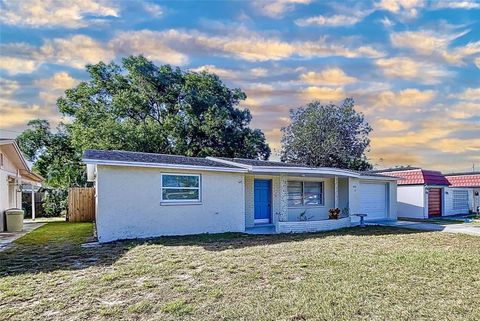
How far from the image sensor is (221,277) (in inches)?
264

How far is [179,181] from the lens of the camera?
1283cm

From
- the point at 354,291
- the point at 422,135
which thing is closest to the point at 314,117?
the point at 422,135

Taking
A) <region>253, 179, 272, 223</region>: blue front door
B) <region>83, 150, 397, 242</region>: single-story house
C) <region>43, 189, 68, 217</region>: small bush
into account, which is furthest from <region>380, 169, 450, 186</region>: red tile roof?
<region>43, 189, 68, 217</region>: small bush

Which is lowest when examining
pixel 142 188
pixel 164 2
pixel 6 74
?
pixel 142 188

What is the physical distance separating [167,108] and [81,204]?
10552mm

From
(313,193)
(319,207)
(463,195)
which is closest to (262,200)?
(313,193)

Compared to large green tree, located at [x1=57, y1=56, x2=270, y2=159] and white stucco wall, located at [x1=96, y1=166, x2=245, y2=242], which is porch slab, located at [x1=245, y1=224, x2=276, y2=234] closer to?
white stucco wall, located at [x1=96, y1=166, x2=245, y2=242]

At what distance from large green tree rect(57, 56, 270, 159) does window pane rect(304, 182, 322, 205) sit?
10191 mm

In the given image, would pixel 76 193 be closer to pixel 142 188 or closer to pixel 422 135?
pixel 142 188

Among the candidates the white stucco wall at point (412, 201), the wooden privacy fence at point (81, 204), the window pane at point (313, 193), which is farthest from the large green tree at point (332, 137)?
the wooden privacy fence at point (81, 204)

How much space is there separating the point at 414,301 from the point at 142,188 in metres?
9.02

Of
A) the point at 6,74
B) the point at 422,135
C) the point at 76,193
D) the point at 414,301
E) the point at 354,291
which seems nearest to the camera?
the point at 414,301

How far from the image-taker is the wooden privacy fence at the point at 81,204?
65.5ft

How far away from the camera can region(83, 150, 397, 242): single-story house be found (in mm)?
11406
